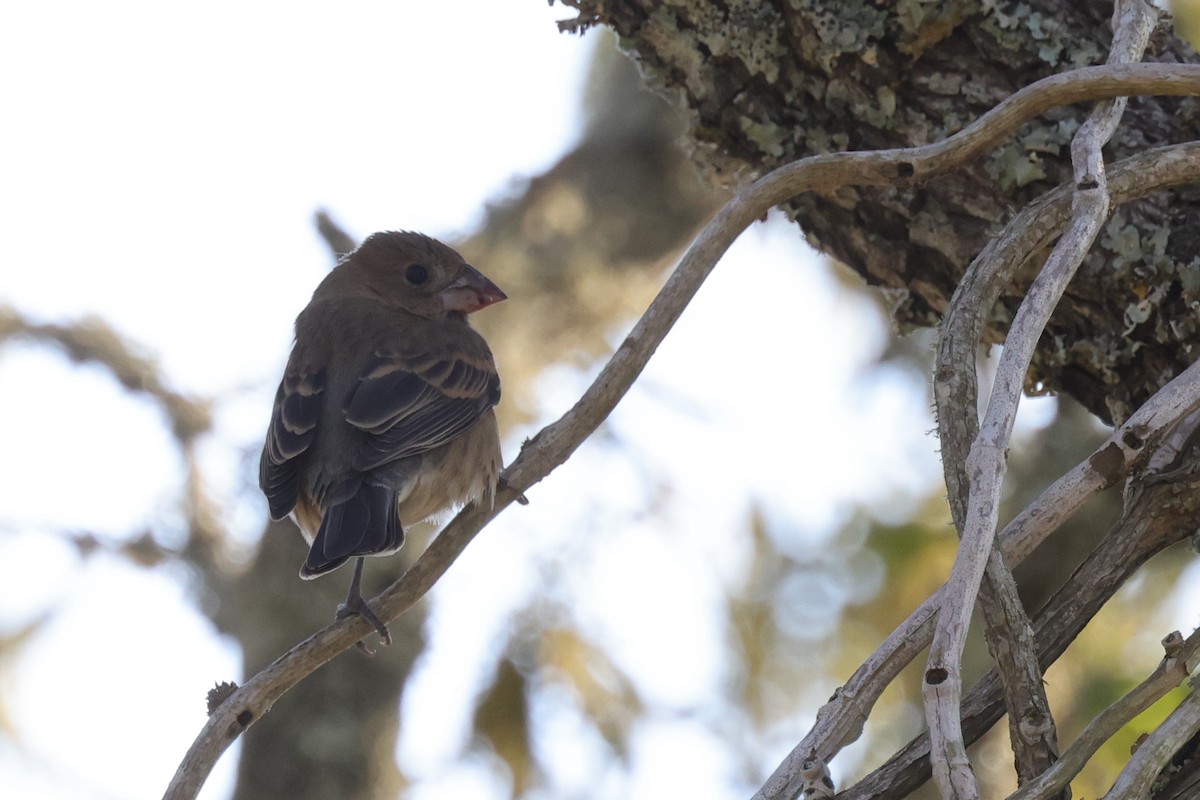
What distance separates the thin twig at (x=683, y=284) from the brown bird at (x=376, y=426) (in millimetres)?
879

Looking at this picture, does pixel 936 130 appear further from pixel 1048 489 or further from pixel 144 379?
pixel 144 379

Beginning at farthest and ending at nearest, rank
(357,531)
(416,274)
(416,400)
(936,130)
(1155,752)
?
(416,274) → (416,400) → (357,531) → (936,130) → (1155,752)

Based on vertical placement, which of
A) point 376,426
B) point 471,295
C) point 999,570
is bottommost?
point 999,570

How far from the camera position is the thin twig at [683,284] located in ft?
8.16

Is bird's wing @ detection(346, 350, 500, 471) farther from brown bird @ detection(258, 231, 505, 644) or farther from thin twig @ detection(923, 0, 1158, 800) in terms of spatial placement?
thin twig @ detection(923, 0, 1158, 800)

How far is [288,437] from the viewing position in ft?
13.7

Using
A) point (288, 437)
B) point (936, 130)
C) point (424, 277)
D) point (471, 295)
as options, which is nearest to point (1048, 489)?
point (936, 130)

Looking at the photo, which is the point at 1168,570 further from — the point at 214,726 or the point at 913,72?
the point at 214,726

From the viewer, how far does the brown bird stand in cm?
393

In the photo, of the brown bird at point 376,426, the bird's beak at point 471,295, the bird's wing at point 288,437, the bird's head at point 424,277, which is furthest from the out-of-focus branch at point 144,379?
the bird's beak at point 471,295

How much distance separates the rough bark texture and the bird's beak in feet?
5.56

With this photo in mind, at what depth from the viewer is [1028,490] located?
Answer: 4566mm

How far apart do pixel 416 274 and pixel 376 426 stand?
44.2 inches

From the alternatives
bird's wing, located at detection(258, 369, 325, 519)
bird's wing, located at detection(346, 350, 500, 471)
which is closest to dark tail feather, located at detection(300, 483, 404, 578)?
bird's wing, located at detection(346, 350, 500, 471)
